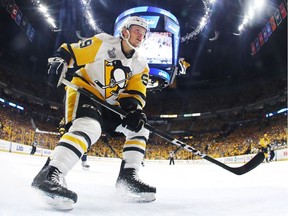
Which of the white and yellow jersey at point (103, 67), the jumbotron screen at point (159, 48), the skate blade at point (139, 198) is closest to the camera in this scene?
the skate blade at point (139, 198)

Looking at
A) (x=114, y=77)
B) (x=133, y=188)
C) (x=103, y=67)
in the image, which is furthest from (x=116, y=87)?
(x=133, y=188)

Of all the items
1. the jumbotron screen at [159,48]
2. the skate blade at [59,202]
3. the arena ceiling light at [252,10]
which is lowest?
the skate blade at [59,202]

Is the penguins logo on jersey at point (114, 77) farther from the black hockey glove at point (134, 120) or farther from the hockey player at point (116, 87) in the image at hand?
the black hockey glove at point (134, 120)

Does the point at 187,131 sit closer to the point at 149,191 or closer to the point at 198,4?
the point at 198,4

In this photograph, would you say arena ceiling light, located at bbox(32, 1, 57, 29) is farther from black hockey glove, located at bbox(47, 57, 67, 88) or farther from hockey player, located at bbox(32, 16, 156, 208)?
black hockey glove, located at bbox(47, 57, 67, 88)

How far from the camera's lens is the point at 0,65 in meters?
20.4

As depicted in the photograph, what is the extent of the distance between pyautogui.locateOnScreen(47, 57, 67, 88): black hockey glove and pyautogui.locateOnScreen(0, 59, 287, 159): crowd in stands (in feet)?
45.1

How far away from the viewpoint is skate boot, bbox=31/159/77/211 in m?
1.43

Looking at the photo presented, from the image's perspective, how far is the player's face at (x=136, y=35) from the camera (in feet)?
7.47

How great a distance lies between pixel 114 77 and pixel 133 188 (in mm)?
854

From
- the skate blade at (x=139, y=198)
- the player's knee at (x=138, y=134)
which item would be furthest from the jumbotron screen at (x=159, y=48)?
the skate blade at (x=139, y=198)

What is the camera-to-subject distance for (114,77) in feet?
7.41

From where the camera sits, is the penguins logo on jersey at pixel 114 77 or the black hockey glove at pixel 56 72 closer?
the black hockey glove at pixel 56 72

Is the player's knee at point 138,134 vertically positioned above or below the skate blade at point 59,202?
above
